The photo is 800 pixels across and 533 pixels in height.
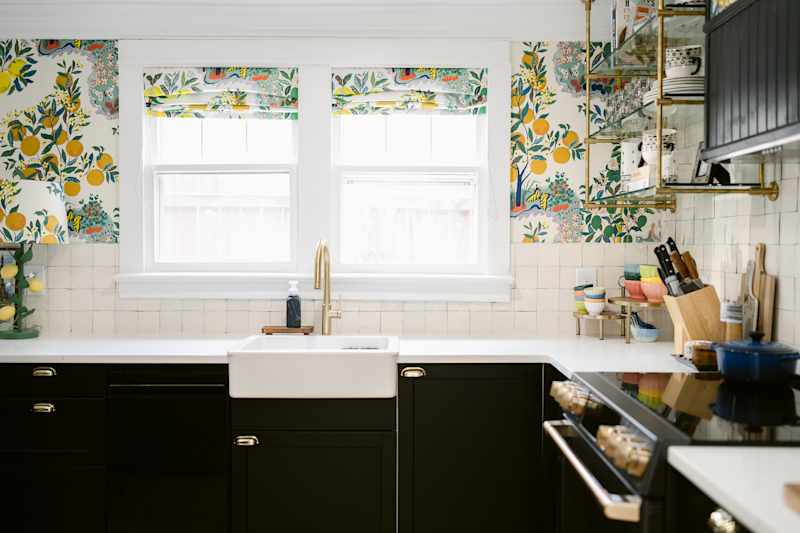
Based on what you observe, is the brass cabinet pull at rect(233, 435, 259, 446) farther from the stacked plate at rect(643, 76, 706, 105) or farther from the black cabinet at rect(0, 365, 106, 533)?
the stacked plate at rect(643, 76, 706, 105)

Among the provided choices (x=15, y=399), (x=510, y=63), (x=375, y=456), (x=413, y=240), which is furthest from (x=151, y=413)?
(x=510, y=63)

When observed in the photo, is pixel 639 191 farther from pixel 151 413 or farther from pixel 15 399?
pixel 15 399

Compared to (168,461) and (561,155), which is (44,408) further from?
(561,155)

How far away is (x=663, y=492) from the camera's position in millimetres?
1354

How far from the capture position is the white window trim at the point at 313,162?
312 cm

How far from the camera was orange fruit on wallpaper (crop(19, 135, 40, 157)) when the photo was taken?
3.15m

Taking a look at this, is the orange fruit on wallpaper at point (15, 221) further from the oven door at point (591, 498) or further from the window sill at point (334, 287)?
the oven door at point (591, 498)

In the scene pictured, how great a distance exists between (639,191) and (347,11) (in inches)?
62.3

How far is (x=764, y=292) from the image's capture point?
2.27 meters

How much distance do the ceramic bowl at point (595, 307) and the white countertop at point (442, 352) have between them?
16 centimetres

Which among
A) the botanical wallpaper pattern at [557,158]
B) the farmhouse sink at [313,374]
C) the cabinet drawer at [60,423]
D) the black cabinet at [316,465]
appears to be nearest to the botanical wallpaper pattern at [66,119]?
the cabinet drawer at [60,423]

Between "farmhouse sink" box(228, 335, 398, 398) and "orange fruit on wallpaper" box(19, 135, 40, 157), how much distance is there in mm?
1564

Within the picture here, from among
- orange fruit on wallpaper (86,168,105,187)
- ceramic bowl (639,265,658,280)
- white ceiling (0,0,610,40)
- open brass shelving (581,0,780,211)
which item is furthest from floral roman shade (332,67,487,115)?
orange fruit on wallpaper (86,168,105,187)

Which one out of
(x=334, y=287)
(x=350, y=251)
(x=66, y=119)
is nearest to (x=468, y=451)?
(x=334, y=287)
